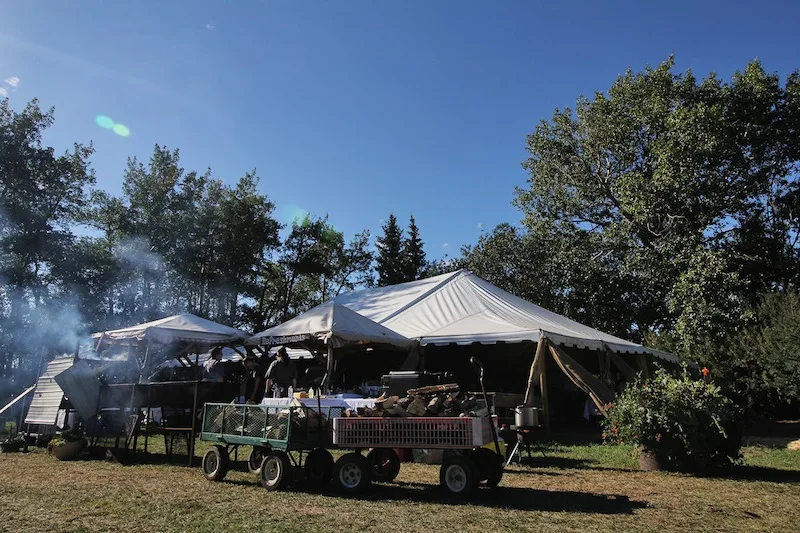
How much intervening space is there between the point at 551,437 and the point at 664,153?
12.1 meters

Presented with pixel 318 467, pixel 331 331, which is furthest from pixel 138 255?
pixel 318 467

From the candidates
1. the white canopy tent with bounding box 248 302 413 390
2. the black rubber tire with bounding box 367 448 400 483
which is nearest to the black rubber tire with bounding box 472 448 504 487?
the black rubber tire with bounding box 367 448 400 483

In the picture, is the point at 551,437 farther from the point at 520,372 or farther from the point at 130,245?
the point at 130,245

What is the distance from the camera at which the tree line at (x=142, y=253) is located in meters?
21.0

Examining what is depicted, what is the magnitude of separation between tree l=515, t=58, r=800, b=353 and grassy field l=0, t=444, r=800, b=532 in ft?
40.5

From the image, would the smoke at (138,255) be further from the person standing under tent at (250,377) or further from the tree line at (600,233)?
the person standing under tent at (250,377)

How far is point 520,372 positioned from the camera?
1421cm

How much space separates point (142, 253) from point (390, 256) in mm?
15234

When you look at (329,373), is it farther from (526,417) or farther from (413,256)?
(413,256)

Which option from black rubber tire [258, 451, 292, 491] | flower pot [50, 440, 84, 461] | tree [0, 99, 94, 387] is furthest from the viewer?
tree [0, 99, 94, 387]

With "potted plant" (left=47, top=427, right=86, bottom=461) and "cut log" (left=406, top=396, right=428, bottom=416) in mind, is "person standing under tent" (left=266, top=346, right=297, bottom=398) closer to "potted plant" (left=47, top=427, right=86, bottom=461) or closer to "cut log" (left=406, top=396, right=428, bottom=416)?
"potted plant" (left=47, top=427, right=86, bottom=461)

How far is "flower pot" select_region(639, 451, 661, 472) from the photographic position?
22.4ft

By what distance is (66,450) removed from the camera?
8008 millimetres

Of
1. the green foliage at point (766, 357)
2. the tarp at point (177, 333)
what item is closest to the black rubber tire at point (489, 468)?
the tarp at point (177, 333)
